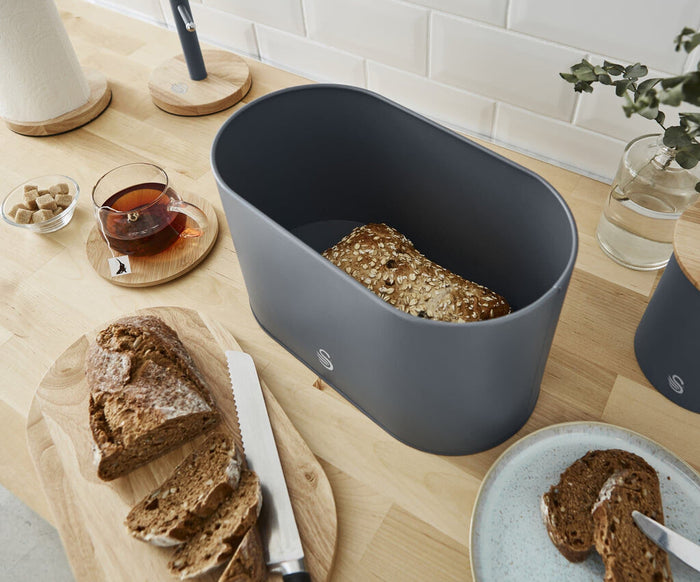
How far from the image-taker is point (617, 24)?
0.73m

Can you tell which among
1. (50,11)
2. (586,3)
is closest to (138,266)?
Answer: (50,11)

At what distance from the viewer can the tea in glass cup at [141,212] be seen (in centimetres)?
83

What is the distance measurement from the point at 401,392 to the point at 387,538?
150mm

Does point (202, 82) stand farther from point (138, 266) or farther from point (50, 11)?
point (138, 266)

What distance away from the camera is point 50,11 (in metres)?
0.92

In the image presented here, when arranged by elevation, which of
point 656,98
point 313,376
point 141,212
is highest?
point 656,98

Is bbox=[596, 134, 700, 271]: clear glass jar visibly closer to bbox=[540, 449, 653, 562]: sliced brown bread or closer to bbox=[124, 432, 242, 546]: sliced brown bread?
bbox=[540, 449, 653, 562]: sliced brown bread

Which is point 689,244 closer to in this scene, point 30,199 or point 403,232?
point 403,232

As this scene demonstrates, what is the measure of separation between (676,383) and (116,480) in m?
0.60

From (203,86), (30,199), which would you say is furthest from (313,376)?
(203,86)

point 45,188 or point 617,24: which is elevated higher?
point 617,24

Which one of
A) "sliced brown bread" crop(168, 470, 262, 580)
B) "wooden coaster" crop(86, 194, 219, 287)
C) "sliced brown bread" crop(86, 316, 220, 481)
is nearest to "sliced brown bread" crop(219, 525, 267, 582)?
"sliced brown bread" crop(168, 470, 262, 580)

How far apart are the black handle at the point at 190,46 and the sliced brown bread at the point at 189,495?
2.26 feet

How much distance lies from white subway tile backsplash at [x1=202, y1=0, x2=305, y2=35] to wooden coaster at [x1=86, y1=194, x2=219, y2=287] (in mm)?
378
